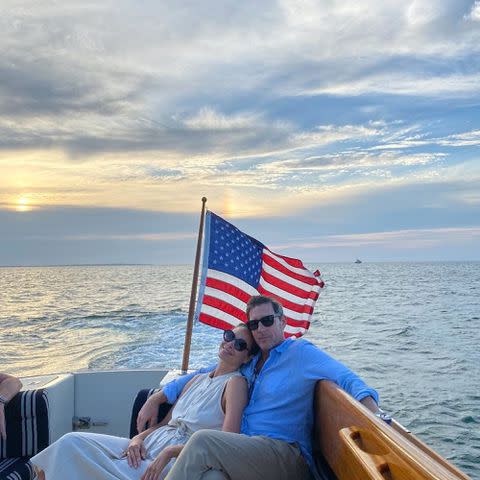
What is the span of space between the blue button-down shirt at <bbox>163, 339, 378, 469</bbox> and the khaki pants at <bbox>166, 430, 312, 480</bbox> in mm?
112

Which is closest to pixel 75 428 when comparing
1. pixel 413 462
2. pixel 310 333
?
pixel 413 462

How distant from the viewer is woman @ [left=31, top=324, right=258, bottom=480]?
10.2ft

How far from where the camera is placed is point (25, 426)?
4.10m

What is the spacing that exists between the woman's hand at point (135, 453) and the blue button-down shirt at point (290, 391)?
1.91 ft

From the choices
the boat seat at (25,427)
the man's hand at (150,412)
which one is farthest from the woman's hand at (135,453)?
the boat seat at (25,427)

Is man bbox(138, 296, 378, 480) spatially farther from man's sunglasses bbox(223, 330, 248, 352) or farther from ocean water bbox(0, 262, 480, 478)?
ocean water bbox(0, 262, 480, 478)

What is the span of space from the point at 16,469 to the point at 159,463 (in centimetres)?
128

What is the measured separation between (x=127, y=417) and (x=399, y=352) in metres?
11.3

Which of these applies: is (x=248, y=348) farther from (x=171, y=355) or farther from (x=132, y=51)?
(x=171, y=355)

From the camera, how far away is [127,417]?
4820 millimetres

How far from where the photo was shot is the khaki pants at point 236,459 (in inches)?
104

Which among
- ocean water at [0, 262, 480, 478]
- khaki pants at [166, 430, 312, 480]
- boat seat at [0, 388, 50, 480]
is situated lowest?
ocean water at [0, 262, 480, 478]

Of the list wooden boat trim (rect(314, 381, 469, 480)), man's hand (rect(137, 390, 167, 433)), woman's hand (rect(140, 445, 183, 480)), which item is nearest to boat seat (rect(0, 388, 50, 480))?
man's hand (rect(137, 390, 167, 433))

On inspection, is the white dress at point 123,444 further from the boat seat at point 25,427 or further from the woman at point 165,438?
the boat seat at point 25,427
